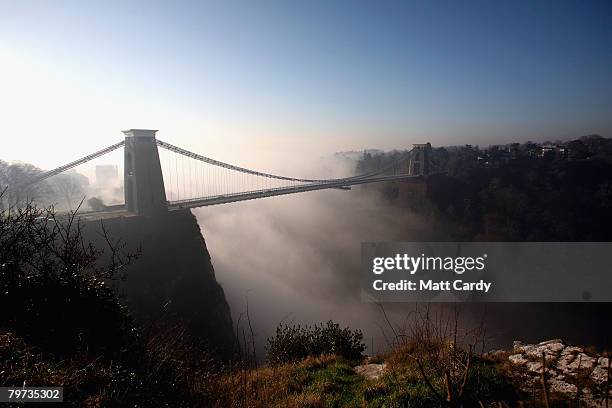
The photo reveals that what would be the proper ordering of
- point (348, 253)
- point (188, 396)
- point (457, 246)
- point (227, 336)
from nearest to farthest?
1. point (188, 396)
2. point (227, 336)
3. point (457, 246)
4. point (348, 253)

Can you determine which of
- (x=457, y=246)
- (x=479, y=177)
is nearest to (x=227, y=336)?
(x=457, y=246)

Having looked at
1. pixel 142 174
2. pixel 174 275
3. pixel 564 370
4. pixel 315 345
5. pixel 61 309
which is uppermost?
pixel 142 174

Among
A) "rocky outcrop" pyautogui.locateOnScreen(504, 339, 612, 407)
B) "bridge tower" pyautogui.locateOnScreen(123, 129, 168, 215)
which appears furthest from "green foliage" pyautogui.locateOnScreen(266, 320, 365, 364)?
"bridge tower" pyautogui.locateOnScreen(123, 129, 168, 215)

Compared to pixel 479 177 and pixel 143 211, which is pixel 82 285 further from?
pixel 479 177

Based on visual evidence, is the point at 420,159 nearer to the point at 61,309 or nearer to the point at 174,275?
the point at 174,275

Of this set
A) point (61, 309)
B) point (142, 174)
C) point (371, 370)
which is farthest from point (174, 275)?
point (371, 370)

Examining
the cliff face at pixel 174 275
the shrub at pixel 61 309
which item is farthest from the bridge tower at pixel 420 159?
the shrub at pixel 61 309
